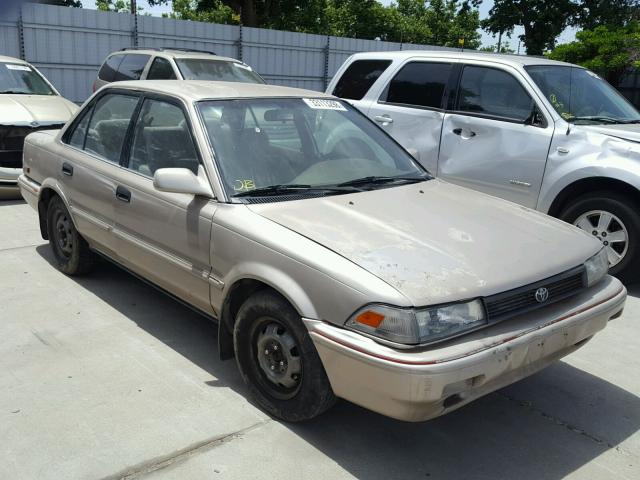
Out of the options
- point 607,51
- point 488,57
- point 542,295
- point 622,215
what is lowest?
point 622,215

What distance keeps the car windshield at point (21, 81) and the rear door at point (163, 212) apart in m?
5.12

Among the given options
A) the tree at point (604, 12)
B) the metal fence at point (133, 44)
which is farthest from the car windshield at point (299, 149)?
the tree at point (604, 12)

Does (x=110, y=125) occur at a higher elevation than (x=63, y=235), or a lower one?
higher

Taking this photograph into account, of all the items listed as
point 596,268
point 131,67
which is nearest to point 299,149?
point 596,268

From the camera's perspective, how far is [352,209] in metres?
3.49

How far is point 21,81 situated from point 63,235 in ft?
14.9

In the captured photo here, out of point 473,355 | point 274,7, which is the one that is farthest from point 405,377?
point 274,7

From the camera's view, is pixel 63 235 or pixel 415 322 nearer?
pixel 415 322

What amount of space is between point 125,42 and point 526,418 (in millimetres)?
14744

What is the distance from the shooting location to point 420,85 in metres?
6.87

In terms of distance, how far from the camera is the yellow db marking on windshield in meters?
3.57

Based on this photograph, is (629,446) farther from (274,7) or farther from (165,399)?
(274,7)

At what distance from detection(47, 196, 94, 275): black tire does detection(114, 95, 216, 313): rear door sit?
825 millimetres

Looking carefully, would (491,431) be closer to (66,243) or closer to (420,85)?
(66,243)
